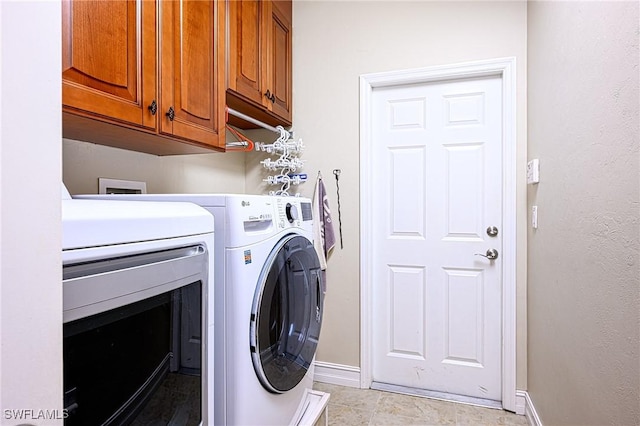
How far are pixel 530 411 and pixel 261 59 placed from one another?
7.93 feet

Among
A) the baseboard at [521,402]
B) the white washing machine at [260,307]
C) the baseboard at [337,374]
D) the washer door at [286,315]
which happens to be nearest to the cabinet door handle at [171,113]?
the white washing machine at [260,307]

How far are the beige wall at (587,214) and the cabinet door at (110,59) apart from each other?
4.80ft

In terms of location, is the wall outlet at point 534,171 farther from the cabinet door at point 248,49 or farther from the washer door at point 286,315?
the cabinet door at point 248,49

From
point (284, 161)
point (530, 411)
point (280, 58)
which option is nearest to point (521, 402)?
point (530, 411)

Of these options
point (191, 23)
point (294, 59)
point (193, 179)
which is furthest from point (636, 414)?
point (294, 59)

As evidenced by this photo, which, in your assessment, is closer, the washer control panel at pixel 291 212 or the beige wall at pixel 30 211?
the beige wall at pixel 30 211

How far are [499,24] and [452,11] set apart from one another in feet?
0.92

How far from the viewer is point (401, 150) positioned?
7.55 ft

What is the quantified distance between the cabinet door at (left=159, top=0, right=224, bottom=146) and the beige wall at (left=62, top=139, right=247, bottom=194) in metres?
0.37

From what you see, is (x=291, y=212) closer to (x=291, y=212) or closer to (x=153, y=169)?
(x=291, y=212)

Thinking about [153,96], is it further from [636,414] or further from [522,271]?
[522,271]

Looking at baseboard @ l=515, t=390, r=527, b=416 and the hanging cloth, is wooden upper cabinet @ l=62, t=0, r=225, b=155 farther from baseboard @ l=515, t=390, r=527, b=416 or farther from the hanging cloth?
baseboard @ l=515, t=390, r=527, b=416

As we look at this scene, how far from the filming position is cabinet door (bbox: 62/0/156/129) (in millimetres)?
1016

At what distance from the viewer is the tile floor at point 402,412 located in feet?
6.39
